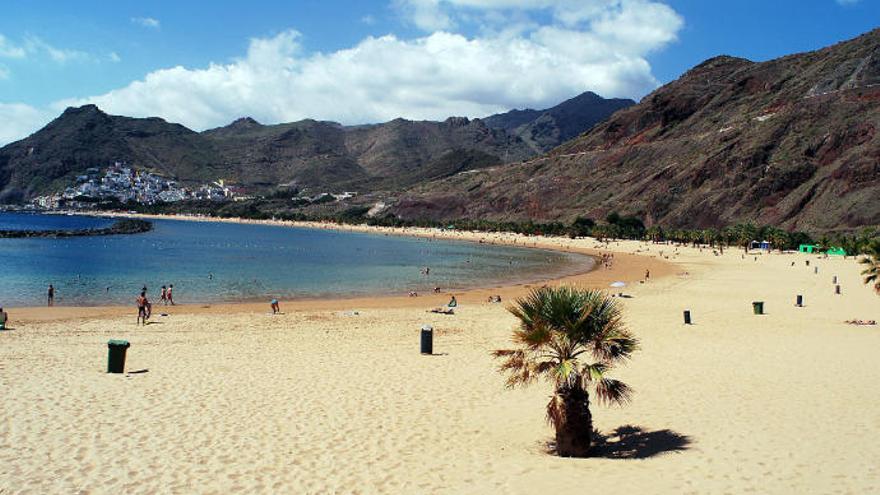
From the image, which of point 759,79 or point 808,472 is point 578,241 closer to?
point 759,79

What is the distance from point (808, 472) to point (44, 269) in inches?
2278

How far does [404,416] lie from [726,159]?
399ft

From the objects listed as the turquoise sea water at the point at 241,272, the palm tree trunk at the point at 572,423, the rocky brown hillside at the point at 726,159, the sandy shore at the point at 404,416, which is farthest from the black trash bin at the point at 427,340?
the rocky brown hillside at the point at 726,159

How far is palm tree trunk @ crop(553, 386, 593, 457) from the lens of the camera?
974 centimetres

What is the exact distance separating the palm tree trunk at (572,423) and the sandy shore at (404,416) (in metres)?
0.34

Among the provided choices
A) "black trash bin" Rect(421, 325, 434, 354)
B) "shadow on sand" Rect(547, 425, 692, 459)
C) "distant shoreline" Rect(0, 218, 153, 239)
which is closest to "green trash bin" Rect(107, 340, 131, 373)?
"black trash bin" Rect(421, 325, 434, 354)

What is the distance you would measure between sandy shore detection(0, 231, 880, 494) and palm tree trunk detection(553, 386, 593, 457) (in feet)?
1.12

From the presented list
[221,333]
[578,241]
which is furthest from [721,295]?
[578,241]

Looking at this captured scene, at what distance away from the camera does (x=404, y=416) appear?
12.0 meters

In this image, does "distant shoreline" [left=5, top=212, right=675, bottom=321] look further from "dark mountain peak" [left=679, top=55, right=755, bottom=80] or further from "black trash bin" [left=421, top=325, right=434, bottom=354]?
"dark mountain peak" [left=679, top=55, right=755, bottom=80]

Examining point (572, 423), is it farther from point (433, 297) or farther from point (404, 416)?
point (433, 297)

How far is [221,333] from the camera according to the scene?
74.6 ft

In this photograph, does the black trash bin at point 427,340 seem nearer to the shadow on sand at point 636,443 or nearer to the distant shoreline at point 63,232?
the shadow on sand at point 636,443

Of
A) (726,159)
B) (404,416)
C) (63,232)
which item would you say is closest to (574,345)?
(404,416)
